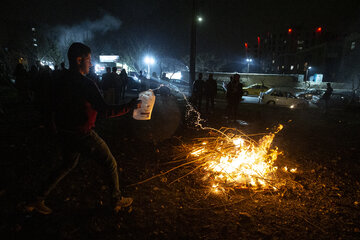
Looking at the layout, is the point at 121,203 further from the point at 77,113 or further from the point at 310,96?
the point at 310,96

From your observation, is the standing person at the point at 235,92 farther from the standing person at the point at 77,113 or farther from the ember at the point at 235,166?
the standing person at the point at 77,113

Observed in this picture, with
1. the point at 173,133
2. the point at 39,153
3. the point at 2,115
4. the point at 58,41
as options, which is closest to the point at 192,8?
the point at 173,133

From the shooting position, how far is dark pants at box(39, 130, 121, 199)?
2512 millimetres

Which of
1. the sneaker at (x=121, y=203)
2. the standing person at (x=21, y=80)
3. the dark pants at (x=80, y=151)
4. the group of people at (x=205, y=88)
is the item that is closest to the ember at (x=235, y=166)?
the sneaker at (x=121, y=203)

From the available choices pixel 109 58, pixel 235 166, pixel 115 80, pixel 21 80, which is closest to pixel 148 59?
pixel 109 58

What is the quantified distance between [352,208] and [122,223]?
3.30 m

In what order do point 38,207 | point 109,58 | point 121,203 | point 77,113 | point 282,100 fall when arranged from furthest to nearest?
point 109,58
point 282,100
point 121,203
point 38,207
point 77,113

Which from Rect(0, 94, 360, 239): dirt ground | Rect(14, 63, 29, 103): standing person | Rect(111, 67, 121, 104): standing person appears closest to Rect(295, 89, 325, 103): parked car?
Rect(0, 94, 360, 239): dirt ground

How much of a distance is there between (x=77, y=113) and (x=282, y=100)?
16.2m

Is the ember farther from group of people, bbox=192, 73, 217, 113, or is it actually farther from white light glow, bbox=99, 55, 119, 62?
white light glow, bbox=99, 55, 119, 62

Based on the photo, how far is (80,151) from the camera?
2.56 metres

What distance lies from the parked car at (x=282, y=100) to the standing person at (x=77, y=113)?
15.7 metres

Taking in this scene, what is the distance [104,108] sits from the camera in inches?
100

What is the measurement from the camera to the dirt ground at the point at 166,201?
2.64 meters
